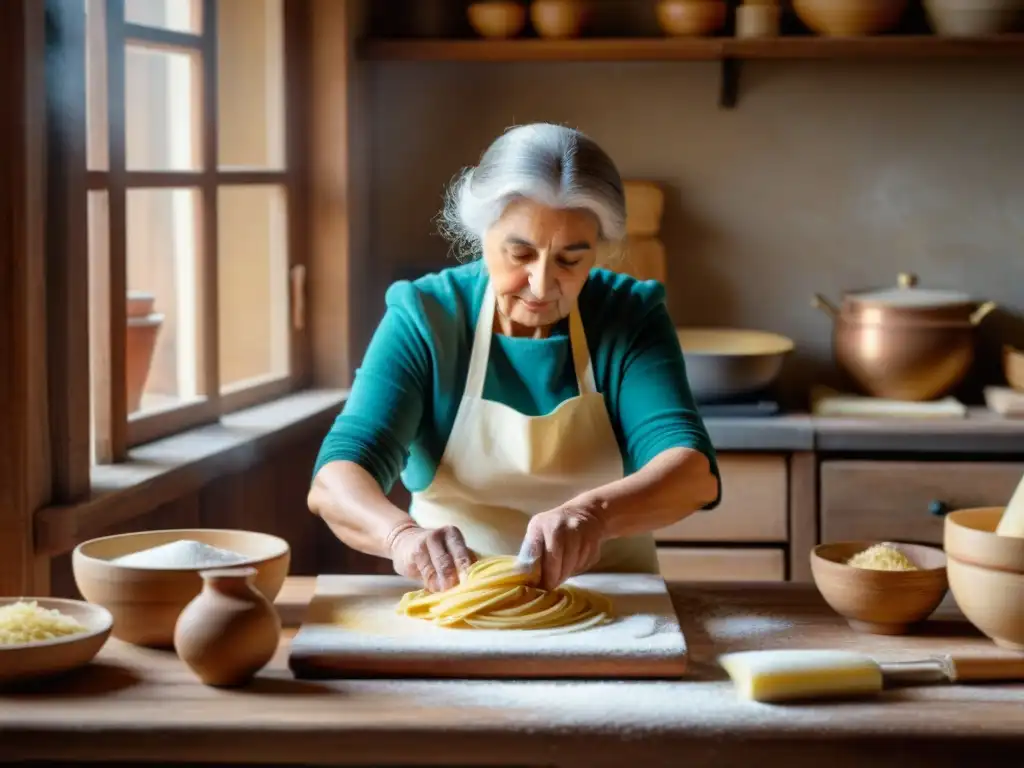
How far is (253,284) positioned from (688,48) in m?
1.22

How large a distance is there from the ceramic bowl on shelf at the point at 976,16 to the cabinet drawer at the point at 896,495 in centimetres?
108

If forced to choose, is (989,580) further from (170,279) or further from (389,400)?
(170,279)

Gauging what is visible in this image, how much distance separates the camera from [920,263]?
12.0 ft

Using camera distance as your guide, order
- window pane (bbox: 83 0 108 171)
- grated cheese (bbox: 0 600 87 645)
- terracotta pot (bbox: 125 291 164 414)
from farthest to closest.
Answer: terracotta pot (bbox: 125 291 164 414)
window pane (bbox: 83 0 108 171)
grated cheese (bbox: 0 600 87 645)

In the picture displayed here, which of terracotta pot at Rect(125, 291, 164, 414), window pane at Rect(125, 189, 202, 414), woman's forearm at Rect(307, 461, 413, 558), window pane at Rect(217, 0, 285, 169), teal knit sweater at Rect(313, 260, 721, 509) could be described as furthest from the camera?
window pane at Rect(217, 0, 285, 169)

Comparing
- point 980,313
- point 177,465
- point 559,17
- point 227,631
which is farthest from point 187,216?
point 980,313

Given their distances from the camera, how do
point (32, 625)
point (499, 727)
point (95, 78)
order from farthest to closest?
point (95, 78)
point (32, 625)
point (499, 727)

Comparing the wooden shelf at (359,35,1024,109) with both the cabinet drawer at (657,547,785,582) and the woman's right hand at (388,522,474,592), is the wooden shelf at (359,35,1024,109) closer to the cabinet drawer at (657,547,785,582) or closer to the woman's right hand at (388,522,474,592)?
the cabinet drawer at (657,547,785,582)

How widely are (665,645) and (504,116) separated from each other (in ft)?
7.98

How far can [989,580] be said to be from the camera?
1543 mm

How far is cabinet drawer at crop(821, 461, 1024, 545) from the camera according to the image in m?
3.15

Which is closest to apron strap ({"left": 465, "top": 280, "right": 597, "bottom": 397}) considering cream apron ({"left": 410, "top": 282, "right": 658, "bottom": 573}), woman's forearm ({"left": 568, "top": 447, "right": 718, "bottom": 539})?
cream apron ({"left": 410, "top": 282, "right": 658, "bottom": 573})

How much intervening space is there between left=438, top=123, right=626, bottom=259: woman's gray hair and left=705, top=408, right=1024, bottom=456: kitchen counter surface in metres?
1.23

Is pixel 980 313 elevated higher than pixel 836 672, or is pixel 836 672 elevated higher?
pixel 980 313
